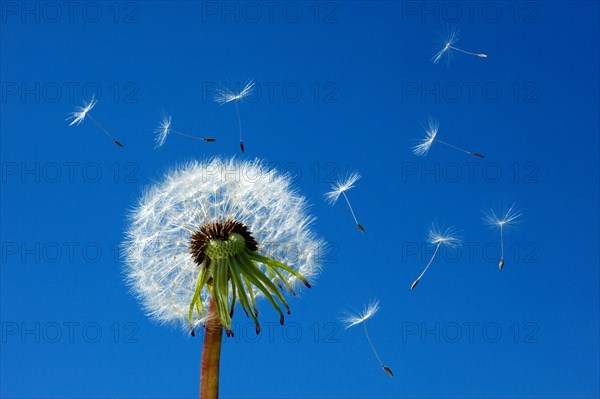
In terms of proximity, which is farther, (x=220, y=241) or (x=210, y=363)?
(x=220, y=241)

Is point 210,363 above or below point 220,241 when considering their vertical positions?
below

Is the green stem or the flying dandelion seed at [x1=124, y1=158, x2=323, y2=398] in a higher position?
the flying dandelion seed at [x1=124, y1=158, x2=323, y2=398]

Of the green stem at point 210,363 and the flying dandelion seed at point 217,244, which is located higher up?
the flying dandelion seed at point 217,244

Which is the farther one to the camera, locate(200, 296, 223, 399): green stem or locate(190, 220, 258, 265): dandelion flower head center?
locate(190, 220, 258, 265): dandelion flower head center

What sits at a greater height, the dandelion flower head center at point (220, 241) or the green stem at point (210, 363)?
the dandelion flower head center at point (220, 241)

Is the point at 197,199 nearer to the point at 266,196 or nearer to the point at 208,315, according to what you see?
the point at 266,196

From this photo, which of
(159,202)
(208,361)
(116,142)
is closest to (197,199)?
(159,202)

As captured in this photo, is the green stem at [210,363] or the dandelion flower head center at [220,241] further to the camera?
the dandelion flower head center at [220,241]

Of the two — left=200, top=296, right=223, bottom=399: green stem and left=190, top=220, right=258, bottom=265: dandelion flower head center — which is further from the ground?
left=190, top=220, right=258, bottom=265: dandelion flower head center
